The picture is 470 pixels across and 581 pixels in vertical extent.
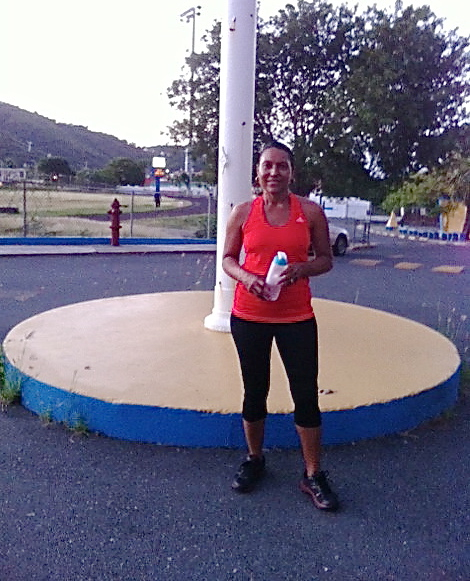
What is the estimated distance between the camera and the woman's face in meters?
2.76

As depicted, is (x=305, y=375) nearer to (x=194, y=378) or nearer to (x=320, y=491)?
(x=320, y=491)

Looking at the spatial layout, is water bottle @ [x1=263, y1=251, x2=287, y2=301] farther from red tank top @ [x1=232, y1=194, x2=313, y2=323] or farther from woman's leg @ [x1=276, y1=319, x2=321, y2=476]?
woman's leg @ [x1=276, y1=319, x2=321, y2=476]

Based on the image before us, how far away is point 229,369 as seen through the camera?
429 centimetres

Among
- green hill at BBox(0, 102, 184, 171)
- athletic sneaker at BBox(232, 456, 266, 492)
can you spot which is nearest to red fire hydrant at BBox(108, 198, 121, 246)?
athletic sneaker at BBox(232, 456, 266, 492)

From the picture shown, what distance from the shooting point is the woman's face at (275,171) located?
2.76 m

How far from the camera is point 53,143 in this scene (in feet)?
252

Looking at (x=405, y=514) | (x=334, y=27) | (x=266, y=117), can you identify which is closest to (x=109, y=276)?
(x=405, y=514)

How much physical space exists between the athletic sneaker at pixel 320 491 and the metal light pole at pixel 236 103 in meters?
2.34

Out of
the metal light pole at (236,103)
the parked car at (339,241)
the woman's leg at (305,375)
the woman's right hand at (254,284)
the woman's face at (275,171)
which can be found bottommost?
the parked car at (339,241)

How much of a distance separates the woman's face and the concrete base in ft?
4.41

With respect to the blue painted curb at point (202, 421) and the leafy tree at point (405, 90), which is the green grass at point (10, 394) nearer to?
the blue painted curb at point (202, 421)

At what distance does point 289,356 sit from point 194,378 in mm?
1334

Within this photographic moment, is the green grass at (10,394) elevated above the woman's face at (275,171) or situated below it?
below

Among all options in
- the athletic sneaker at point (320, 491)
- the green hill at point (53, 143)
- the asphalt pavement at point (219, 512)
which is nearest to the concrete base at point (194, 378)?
the asphalt pavement at point (219, 512)
